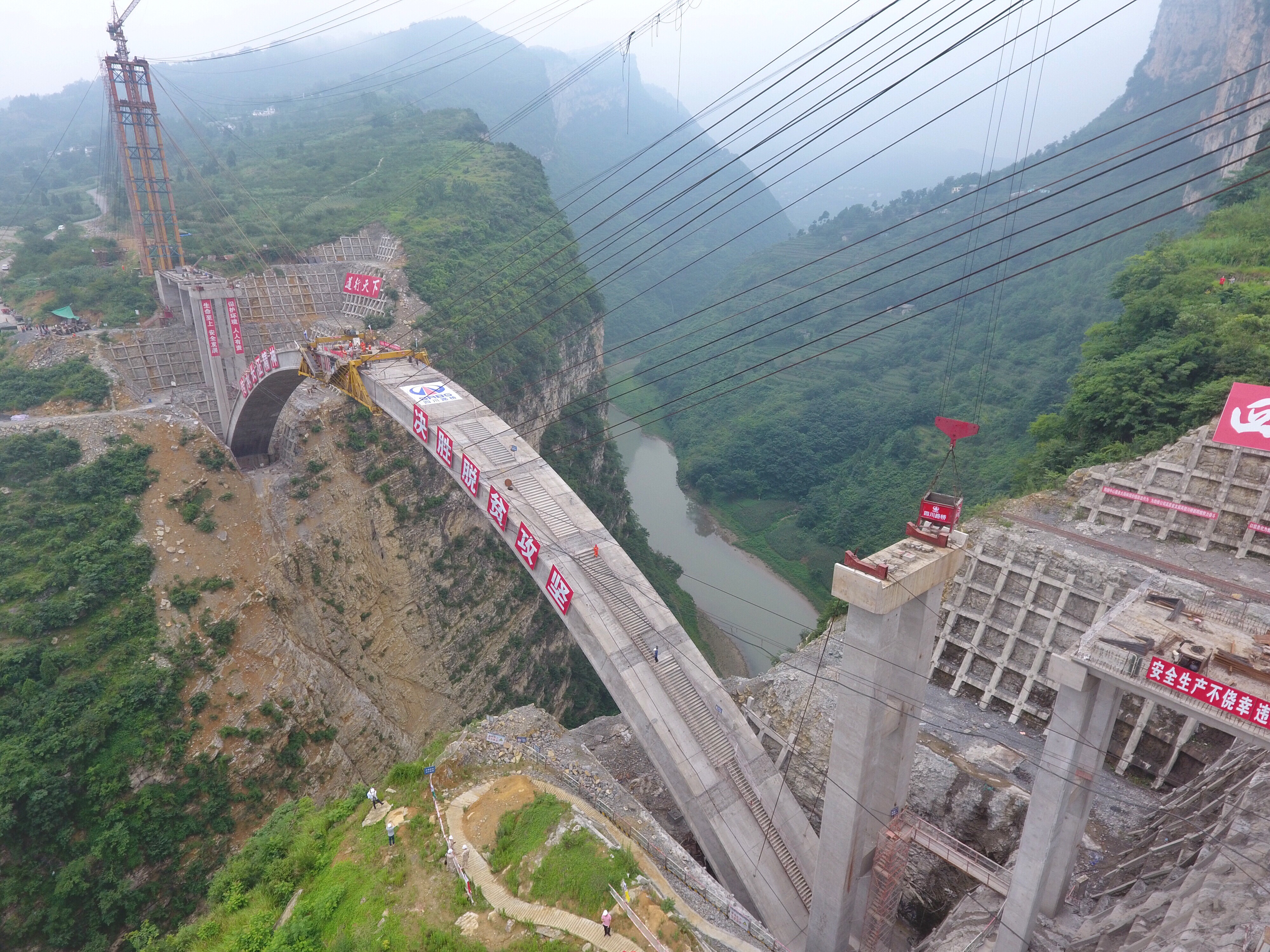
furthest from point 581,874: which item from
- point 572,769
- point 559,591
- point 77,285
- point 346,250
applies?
point 346,250

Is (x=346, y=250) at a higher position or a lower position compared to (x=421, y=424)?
higher

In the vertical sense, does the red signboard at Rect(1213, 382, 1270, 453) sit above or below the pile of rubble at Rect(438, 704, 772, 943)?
above

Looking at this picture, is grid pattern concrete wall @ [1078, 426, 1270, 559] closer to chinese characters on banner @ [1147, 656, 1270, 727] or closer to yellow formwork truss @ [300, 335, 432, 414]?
chinese characters on banner @ [1147, 656, 1270, 727]

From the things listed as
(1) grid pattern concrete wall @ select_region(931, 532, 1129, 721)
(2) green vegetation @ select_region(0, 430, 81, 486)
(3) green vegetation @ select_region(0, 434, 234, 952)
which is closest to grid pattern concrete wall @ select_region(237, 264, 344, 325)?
(2) green vegetation @ select_region(0, 430, 81, 486)

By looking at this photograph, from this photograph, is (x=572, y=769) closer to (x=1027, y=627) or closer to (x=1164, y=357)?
(x=1027, y=627)

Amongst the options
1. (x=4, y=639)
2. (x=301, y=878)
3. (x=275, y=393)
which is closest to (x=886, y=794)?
(x=301, y=878)

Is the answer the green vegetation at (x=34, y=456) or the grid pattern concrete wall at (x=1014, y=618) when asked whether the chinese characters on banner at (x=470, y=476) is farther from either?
the green vegetation at (x=34, y=456)
